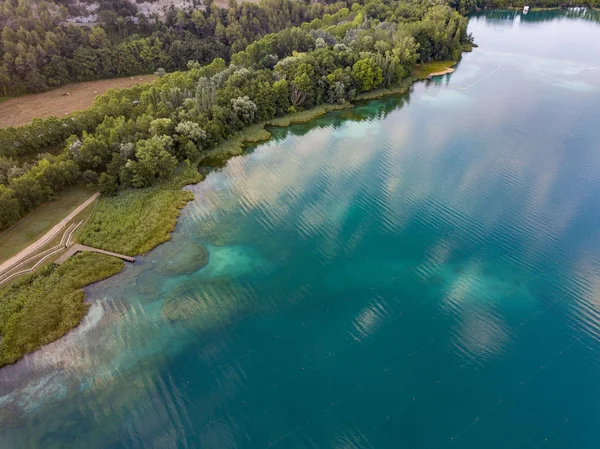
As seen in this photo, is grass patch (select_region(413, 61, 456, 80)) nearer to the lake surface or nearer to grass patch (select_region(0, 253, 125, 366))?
the lake surface

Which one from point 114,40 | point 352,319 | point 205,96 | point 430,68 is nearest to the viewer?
point 352,319

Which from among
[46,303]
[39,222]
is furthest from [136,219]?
[46,303]

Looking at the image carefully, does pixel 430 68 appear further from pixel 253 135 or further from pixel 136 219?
pixel 136 219

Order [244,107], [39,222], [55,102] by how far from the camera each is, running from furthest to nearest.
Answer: [55,102] < [244,107] < [39,222]

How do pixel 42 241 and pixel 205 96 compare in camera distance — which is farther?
pixel 205 96

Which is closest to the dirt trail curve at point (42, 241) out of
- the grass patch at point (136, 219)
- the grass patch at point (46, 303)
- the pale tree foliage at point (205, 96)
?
the grass patch at point (136, 219)

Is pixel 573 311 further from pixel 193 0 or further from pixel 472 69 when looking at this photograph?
pixel 193 0

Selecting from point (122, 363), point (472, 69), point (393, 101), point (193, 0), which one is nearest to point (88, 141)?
point (122, 363)
